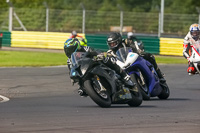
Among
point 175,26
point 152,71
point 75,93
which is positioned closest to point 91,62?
point 152,71

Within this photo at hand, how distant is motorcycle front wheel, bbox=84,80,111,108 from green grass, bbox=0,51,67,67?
1242cm

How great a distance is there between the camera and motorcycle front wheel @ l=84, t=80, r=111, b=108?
9.91m

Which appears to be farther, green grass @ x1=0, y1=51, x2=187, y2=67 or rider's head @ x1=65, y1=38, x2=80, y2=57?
green grass @ x1=0, y1=51, x2=187, y2=67

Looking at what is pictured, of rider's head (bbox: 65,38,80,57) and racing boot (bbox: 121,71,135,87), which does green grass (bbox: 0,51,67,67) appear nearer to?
rider's head (bbox: 65,38,80,57)

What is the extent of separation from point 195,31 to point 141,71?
3870 mm

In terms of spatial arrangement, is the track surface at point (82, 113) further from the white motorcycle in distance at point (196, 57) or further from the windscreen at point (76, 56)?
the windscreen at point (76, 56)

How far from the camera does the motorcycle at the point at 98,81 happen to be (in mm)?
9922

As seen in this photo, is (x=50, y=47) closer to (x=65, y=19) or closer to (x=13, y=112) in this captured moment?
(x=65, y=19)

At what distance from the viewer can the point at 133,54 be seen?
445 inches

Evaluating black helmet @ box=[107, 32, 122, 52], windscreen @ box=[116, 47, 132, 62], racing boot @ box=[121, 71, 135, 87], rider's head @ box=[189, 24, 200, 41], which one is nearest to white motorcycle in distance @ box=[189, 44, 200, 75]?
rider's head @ box=[189, 24, 200, 41]

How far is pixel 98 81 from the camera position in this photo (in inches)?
394

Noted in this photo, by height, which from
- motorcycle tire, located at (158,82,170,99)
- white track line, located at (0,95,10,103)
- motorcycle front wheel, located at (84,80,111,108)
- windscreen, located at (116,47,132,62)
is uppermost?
windscreen, located at (116,47,132,62)

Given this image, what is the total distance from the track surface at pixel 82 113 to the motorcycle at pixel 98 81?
0.18 meters

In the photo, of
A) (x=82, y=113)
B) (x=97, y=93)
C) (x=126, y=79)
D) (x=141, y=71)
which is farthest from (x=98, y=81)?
(x=141, y=71)
